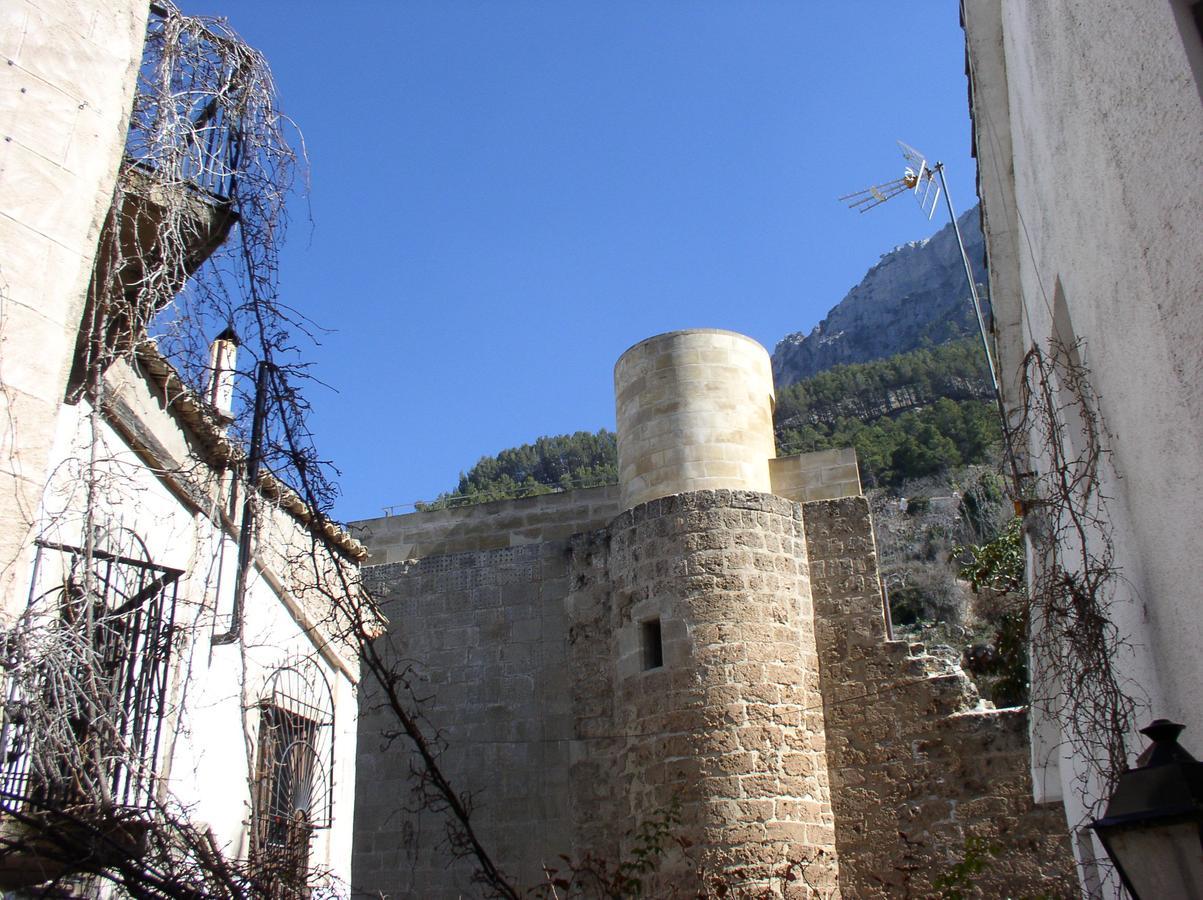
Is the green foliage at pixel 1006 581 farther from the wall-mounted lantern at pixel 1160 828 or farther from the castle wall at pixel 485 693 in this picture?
the wall-mounted lantern at pixel 1160 828

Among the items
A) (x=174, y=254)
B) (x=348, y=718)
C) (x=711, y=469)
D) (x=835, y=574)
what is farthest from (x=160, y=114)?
(x=835, y=574)

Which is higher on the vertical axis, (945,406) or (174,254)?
(945,406)

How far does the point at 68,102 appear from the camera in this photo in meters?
4.95

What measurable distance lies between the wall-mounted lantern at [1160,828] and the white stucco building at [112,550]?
9.58 feet

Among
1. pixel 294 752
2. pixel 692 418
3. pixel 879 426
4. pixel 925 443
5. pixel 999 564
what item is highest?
pixel 879 426

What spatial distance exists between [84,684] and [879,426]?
48642mm

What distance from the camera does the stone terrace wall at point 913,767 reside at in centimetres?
982

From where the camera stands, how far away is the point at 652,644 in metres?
11.0

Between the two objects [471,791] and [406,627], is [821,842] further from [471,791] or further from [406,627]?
[406,627]

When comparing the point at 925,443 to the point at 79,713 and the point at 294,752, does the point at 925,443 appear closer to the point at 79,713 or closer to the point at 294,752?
the point at 294,752

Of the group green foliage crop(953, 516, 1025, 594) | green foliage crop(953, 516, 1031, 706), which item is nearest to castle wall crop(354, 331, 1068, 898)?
green foliage crop(953, 516, 1031, 706)

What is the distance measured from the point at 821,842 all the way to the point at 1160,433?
7.44 meters

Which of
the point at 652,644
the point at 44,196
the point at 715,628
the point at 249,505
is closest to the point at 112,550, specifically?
the point at 249,505

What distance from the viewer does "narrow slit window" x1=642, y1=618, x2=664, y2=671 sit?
10.9 metres
